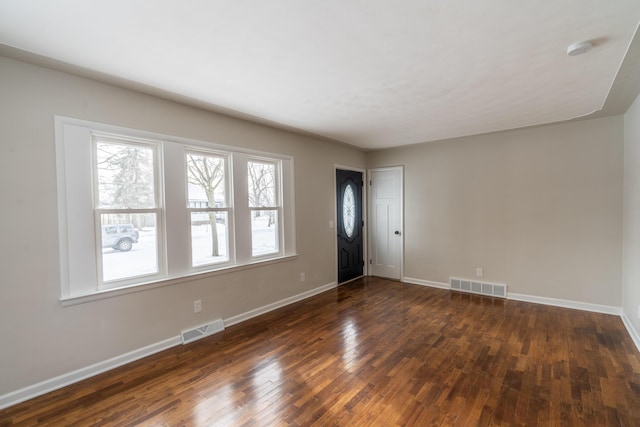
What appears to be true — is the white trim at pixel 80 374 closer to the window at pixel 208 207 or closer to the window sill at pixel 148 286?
the window sill at pixel 148 286

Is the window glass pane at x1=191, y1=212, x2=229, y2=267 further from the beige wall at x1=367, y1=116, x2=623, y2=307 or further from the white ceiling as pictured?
the beige wall at x1=367, y1=116, x2=623, y2=307

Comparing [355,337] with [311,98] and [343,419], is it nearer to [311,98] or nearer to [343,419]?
[343,419]

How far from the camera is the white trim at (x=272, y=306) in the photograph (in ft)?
11.6

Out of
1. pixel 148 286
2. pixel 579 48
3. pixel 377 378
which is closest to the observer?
pixel 579 48

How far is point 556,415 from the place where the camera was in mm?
1949

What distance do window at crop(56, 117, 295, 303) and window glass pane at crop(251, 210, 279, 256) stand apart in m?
0.01

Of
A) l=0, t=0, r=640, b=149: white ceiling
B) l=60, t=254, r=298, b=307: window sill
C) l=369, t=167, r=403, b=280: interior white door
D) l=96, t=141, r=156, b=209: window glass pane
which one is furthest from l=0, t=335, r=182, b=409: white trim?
l=369, t=167, r=403, b=280: interior white door

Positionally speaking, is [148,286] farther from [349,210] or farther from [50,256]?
[349,210]

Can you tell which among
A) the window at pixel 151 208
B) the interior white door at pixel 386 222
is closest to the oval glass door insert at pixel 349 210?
the interior white door at pixel 386 222

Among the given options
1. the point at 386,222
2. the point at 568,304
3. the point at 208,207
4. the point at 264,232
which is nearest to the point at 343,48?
the point at 208,207

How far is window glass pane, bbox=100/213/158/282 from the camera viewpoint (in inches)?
103

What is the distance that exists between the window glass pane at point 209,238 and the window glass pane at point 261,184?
0.52m

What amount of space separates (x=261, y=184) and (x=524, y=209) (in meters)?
3.86

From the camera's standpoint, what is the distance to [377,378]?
2398 millimetres
